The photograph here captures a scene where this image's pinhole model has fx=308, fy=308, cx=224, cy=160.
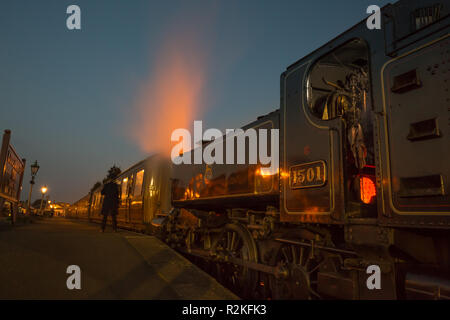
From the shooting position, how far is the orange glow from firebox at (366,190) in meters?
3.28

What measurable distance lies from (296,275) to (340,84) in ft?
8.27

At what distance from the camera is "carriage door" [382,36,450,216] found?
Answer: 7.71ft

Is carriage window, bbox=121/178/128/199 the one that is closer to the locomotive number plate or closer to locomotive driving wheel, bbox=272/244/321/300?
locomotive driving wheel, bbox=272/244/321/300

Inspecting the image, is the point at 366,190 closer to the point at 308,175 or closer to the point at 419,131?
the point at 308,175

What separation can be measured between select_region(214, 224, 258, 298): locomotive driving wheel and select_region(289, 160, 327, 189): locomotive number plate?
1.48m

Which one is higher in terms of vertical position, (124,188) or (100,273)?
(124,188)

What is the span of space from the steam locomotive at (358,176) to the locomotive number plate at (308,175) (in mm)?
13

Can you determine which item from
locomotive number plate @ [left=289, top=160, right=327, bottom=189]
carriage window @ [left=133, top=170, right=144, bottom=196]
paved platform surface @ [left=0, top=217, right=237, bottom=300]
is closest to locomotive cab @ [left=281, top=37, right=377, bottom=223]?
locomotive number plate @ [left=289, top=160, right=327, bottom=189]

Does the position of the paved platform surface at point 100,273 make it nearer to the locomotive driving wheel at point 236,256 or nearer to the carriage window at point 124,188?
the locomotive driving wheel at point 236,256

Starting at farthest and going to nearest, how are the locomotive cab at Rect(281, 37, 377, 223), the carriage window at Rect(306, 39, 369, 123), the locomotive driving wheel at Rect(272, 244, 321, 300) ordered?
the carriage window at Rect(306, 39, 369, 123) < the locomotive driving wheel at Rect(272, 244, 321, 300) < the locomotive cab at Rect(281, 37, 377, 223)

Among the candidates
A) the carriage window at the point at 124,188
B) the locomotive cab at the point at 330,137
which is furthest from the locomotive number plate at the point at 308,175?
the carriage window at the point at 124,188

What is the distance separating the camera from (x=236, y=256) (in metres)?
5.14

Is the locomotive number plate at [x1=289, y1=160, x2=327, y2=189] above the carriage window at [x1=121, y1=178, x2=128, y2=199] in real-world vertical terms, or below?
below

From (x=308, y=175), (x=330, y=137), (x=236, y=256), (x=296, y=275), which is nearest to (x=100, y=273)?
(x=236, y=256)
